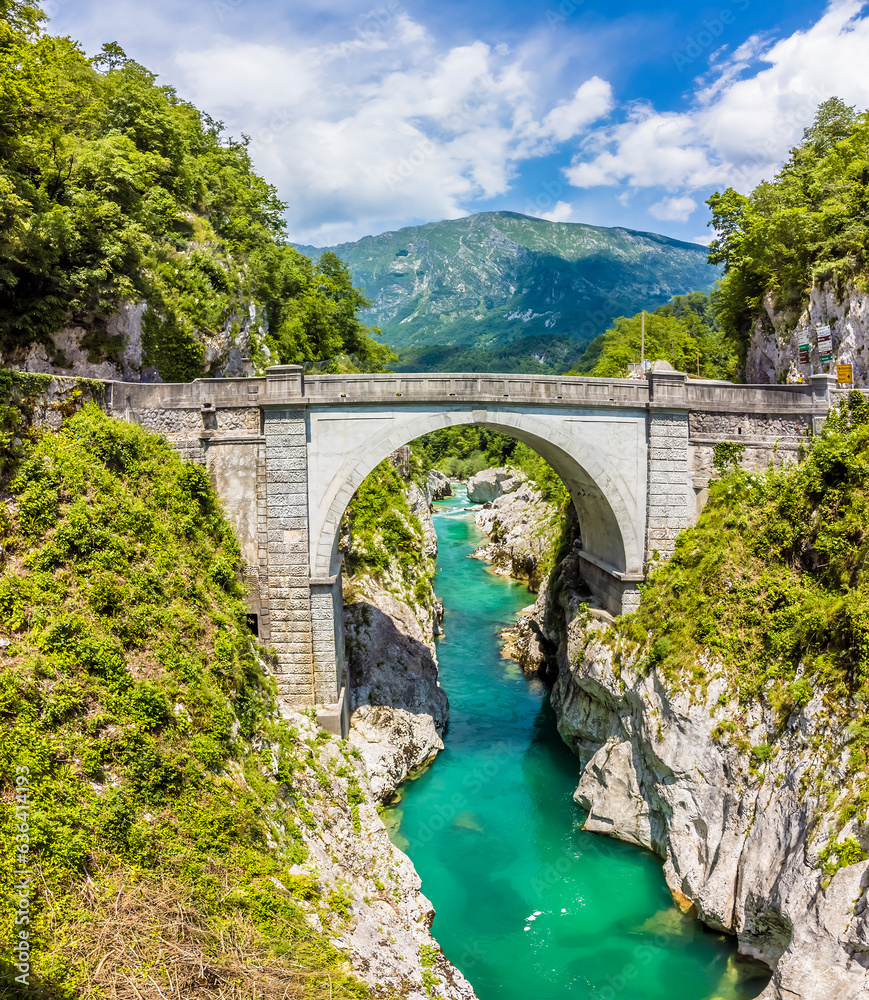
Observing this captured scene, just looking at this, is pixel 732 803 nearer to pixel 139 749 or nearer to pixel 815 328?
pixel 139 749

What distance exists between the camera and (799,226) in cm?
2345

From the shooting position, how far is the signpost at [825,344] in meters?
22.0

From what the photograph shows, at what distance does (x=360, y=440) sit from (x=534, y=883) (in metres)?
12.3

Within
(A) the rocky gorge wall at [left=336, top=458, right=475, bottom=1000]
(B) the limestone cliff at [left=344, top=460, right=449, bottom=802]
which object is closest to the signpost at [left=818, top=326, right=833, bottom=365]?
(A) the rocky gorge wall at [left=336, top=458, right=475, bottom=1000]

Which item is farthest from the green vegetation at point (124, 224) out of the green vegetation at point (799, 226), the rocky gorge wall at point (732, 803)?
the green vegetation at point (799, 226)

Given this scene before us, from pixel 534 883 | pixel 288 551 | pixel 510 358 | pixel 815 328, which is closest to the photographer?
pixel 534 883

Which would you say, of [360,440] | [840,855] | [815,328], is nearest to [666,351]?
[815,328]

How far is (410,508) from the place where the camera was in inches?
1233

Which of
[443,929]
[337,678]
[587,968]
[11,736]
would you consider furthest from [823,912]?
[11,736]

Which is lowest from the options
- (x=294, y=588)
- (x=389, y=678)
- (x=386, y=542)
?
(x=389, y=678)

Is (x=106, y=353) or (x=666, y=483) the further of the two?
(x=106, y=353)

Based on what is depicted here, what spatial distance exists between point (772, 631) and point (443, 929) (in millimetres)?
10262

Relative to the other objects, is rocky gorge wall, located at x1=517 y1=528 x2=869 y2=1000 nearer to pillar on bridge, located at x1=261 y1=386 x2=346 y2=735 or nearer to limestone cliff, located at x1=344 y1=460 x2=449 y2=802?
limestone cliff, located at x1=344 y1=460 x2=449 y2=802

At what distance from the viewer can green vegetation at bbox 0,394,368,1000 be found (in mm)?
8422
